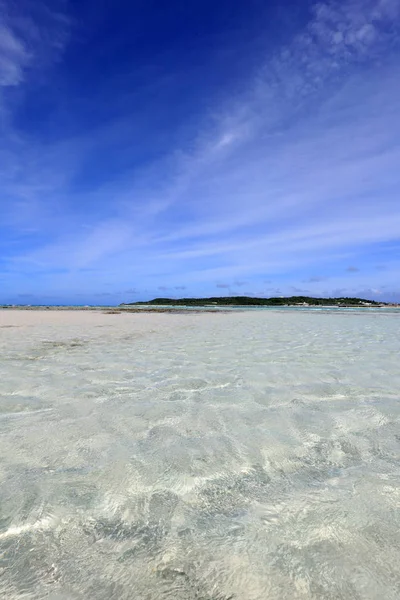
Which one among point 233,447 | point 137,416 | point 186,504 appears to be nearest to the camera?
point 186,504

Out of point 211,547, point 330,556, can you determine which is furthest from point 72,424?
point 330,556

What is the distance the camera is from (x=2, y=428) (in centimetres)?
453

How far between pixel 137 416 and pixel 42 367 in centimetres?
457

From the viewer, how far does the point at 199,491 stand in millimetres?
3031

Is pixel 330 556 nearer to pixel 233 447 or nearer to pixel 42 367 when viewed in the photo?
pixel 233 447

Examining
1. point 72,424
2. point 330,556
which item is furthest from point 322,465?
point 72,424

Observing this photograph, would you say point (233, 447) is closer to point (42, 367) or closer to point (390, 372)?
point (390, 372)

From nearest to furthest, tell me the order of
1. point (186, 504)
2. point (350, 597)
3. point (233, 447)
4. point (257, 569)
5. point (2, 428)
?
point (350, 597)
point (257, 569)
point (186, 504)
point (233, 447)
point (2, 428)

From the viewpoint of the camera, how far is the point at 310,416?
5.04 meters

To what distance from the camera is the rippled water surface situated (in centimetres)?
206

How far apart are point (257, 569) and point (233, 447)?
186 centimetres

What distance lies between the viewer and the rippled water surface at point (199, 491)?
6.75 feet

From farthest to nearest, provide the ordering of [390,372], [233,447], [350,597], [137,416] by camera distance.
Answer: [390,372] < [137,416] < [233,447] < [350,597]

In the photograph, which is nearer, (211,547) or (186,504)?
(211,547)
